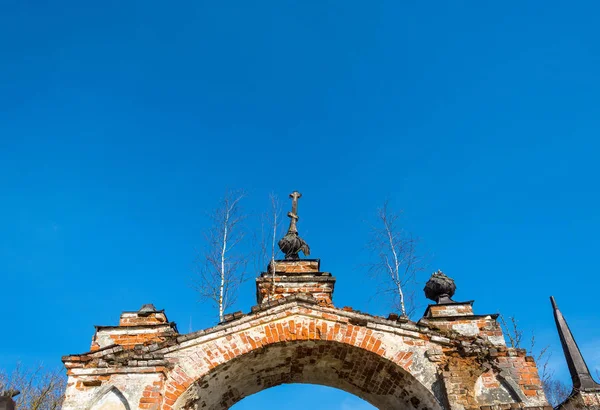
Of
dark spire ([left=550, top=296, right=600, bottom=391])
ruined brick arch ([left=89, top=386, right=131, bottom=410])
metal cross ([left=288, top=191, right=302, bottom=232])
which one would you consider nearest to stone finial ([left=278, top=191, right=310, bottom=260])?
metal cross ([left=288, top=191, right=302, bottom=232])

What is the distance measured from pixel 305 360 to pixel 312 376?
704 millimetres

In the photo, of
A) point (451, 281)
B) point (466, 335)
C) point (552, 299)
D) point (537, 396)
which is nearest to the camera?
point (537, 396)

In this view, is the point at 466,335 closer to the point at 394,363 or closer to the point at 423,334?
the point at 423,334

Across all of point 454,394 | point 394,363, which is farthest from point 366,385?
point 454,394

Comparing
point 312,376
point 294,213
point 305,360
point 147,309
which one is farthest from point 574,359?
Answer: point 147,309

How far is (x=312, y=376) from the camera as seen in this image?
8.96 m

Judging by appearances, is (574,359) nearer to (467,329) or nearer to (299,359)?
(467,329)

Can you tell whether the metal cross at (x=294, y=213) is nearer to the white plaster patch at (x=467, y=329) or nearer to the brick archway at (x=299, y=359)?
the brick archway at (x=299, y=359)

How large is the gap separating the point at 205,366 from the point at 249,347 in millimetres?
725

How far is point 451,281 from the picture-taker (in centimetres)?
920

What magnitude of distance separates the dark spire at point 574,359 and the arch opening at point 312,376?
354cm

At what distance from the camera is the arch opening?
25.1ft

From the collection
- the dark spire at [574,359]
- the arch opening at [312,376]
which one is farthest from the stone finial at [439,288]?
the dark spire at [574,359]

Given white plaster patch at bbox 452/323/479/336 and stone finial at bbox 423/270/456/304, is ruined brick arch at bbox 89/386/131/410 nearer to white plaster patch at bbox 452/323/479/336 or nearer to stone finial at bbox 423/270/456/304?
white plaster patch at bbox 452/323/479/336
